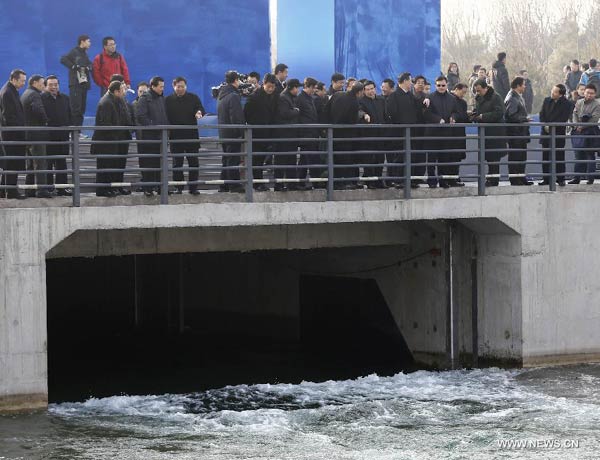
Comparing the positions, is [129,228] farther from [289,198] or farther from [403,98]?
[403,98]

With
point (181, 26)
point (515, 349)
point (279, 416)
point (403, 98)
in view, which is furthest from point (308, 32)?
point (279, 416)

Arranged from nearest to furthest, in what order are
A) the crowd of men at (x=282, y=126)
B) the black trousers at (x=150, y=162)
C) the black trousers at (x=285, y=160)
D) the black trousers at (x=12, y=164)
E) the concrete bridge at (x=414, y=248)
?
the concrete bridge at (x=414, y=248)
the black trousers at (x=12, y=164)
the crowd of men at (x=282, y=126)
the black trousers at (x=150, y=162)
the black trousers at (x=285, y=160)

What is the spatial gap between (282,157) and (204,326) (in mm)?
9087

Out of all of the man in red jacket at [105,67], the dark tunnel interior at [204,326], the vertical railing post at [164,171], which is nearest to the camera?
the vertical railing post at [164,171]

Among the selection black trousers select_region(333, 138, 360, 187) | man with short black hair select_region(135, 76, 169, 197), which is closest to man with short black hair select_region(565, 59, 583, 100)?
black trousers select_region(333, 138, 360, 187)

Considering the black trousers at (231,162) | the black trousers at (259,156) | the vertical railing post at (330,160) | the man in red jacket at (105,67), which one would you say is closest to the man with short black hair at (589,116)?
the vertical railing post at (330,160)

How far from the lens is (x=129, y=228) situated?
55.9 feet

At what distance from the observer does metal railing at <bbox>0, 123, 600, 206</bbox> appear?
16.5m

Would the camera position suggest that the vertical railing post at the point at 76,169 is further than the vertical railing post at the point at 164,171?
No

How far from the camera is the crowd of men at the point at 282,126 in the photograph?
55.5 ft

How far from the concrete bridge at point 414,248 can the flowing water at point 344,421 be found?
609 millimetres

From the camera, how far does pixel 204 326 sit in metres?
26.5

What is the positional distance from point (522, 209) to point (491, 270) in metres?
1.02

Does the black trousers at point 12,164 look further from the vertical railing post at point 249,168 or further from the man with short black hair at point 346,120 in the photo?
the man with short black hair at point 346,120
